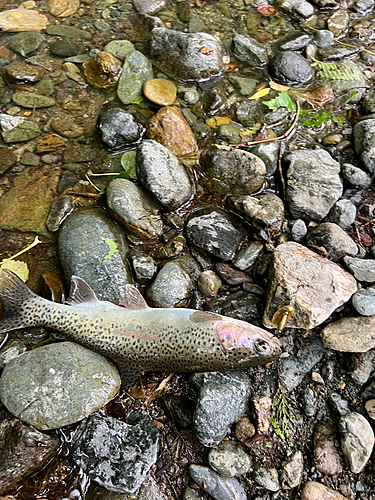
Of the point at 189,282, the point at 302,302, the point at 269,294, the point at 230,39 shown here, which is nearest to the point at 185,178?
the point at 189,282

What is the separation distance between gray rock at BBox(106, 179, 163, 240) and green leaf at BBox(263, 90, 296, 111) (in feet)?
9.06

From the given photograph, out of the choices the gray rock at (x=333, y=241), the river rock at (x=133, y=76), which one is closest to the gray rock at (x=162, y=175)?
the river rock at (x=133, y=76)

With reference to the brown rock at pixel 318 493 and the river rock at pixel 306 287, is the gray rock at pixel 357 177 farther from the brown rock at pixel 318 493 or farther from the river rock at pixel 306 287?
the brown rock at pixel 318 493

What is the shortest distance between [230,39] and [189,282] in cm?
515

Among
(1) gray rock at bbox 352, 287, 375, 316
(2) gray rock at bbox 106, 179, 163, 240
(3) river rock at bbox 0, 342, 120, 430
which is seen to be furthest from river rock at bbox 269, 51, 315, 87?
(3) river rock at bbox 0, 342, 120, 430

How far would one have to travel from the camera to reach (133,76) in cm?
638

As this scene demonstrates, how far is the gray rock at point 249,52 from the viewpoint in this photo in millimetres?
6879

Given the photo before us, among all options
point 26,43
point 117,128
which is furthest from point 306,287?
point 26,43

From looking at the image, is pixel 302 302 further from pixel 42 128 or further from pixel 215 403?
pixel 42 128

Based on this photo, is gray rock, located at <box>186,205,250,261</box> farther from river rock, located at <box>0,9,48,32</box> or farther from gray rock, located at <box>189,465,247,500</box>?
river rock, located at <box>0,9,48,32</box>

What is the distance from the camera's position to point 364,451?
3.77 metres

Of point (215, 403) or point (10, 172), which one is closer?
point (215, 403)

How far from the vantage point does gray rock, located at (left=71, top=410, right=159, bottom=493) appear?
12.2 feet

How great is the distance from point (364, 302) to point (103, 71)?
5435 mm
